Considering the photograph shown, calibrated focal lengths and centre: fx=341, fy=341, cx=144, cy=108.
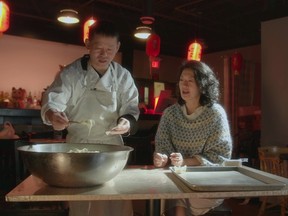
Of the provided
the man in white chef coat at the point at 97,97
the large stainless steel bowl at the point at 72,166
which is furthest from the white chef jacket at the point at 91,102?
the large stainless steel bowl at the point at 72,166

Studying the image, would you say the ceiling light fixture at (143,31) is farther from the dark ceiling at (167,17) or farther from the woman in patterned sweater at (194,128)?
the woman in patterned sweater at (194,128)

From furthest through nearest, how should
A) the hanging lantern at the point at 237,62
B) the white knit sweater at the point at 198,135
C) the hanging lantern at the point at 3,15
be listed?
1. the hanging lantern at the point at 237,62
2. the hanging lantern at the point at 3,15
3. the white knit sweater at the point at 198,135

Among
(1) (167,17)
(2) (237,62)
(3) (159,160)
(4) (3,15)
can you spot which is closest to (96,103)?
(3) (159,160)

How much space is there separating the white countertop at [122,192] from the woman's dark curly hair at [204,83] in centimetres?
102

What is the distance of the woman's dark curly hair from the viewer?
2.54m

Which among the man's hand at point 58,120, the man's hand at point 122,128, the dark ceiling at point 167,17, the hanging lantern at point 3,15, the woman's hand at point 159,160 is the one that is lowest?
the woman's hand at point 159,160

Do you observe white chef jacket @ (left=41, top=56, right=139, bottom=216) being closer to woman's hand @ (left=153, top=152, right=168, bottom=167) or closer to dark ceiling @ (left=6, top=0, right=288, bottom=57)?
woman's hand @ (left=153, top=152, right=168, bottom=167)

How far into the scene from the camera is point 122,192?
1377 millimetres

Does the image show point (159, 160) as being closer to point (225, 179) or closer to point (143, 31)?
point (225, 179)

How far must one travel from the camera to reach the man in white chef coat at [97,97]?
7.19 ft

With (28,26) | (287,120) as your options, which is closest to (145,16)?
(287,120)

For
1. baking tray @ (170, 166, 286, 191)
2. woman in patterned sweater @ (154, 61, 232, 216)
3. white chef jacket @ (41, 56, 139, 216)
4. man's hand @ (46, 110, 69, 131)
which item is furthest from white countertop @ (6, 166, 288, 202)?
white chef jacket @ (41, 56, 139, 216)

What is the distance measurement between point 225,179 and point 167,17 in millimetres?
7190

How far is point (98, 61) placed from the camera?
7.44ft
